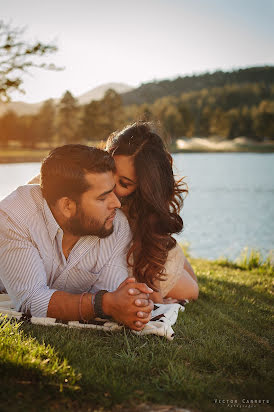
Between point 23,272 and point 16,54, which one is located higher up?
point 16,54

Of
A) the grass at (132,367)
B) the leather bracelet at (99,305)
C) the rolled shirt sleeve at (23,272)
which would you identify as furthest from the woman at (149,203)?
the rolled shirt sleeve at (23,272)

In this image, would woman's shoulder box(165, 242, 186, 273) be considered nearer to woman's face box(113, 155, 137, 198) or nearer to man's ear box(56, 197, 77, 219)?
woman's face box(113, 155, 137, 198)

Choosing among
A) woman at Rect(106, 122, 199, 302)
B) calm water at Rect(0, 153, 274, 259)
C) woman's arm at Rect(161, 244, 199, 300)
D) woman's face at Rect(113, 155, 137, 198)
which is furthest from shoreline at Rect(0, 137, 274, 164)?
woman's face at Rect(113, 155, 137, 198)

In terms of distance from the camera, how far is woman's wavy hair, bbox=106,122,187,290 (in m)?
3.44

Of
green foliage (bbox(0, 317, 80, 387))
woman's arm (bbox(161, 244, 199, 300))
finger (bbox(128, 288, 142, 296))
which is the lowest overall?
woman's arm (bbox(161, 244, 199, 300))

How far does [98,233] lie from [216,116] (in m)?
73.5

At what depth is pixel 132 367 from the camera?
2248 millimetres

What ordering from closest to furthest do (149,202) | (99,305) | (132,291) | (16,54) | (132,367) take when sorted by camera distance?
(132,367)
(132,291)
(99,305)
(149,202)
(16,54)

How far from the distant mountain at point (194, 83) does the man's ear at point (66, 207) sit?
332 feet

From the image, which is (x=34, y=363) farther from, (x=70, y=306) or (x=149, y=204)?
(x=149, y=204)

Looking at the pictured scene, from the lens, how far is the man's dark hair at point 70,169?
2.99 meters

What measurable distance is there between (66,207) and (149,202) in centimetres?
82

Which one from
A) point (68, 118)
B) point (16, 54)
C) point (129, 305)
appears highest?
point (68, 118)

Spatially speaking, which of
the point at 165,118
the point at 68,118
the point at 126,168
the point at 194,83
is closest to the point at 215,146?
the point at 165,118
